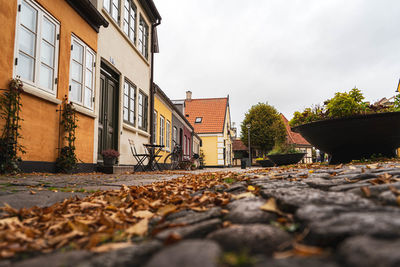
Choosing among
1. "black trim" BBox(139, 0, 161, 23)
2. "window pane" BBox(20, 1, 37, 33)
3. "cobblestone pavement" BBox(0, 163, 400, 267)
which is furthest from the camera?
"black trim" BBox(139, 0, 161, 23)

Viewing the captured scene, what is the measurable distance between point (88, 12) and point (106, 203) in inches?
222

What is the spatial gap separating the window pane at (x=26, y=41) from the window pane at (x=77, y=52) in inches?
51.3

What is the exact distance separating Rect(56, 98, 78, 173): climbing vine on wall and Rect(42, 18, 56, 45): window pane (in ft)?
3.70

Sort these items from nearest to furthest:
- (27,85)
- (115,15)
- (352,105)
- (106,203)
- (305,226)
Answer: (305,226), (106,203), (27,85), (352,105), (115,15)

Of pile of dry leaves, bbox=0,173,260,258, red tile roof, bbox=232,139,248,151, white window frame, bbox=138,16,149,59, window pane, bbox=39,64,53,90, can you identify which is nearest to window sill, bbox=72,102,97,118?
window pane, bbox=39,64,53,90

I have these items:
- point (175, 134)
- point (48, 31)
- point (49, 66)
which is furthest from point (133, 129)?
point (175, 134)

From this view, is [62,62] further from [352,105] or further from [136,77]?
[352,105]

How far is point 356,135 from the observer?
4871 mm

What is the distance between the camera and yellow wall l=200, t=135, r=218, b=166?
2927 centimetres

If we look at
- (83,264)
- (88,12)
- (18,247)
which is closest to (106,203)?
(18,247)

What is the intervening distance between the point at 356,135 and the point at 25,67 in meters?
5.43

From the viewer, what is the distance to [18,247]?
49.7 inches

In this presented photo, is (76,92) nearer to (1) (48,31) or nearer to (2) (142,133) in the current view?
(1) (48,31)

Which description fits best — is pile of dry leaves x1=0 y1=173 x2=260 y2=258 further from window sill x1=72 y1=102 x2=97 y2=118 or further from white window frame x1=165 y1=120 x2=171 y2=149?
white window frame x1=165 y1=120 x2=171 y2=149
